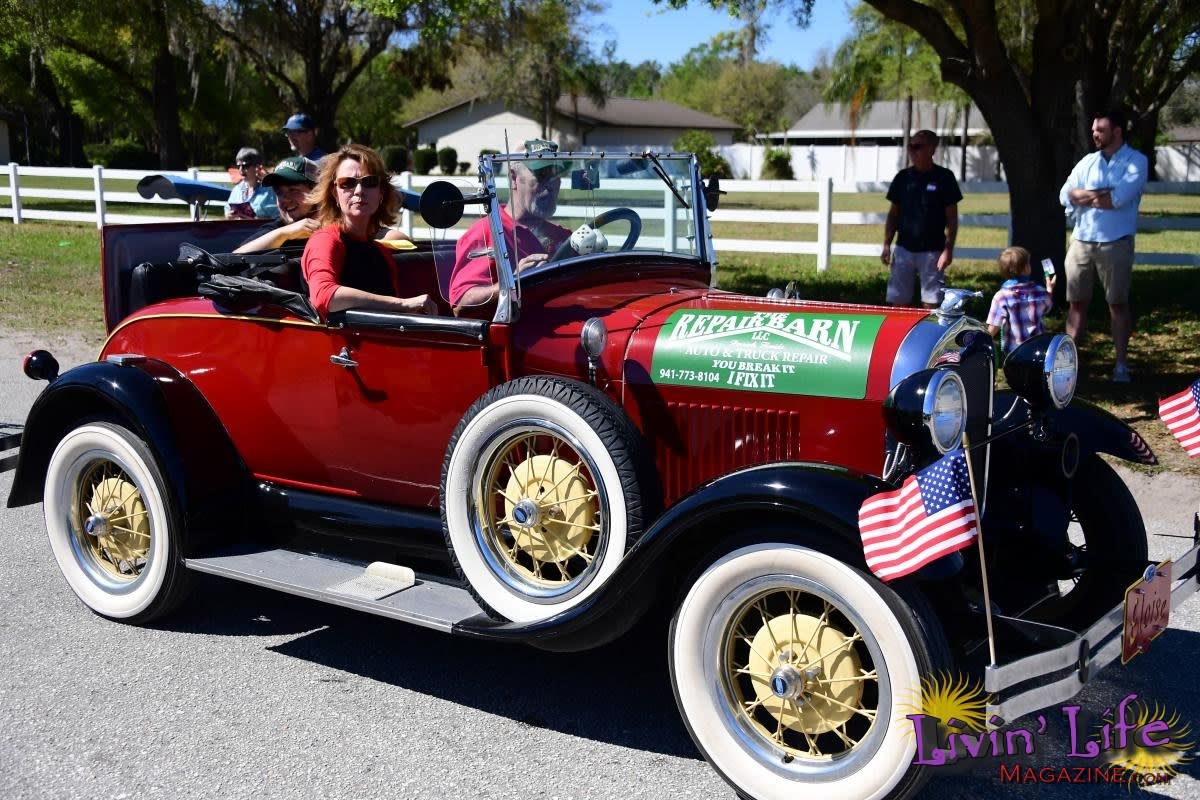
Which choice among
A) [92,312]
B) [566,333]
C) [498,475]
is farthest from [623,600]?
[92,312]

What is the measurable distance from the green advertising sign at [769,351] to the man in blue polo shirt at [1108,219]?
5.35 meters

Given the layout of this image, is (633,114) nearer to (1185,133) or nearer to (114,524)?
(1185,133)

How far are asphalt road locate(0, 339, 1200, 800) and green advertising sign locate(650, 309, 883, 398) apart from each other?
1.08 metres

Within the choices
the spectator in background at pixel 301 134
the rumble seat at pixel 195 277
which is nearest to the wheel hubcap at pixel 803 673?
Result: the rumble seat at pixel 195 277

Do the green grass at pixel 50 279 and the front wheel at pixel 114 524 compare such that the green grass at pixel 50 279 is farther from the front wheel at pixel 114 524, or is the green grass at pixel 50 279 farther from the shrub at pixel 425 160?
the shrub at pixel 425 160

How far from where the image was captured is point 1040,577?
3598 mm

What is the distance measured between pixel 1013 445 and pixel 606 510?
131 cm

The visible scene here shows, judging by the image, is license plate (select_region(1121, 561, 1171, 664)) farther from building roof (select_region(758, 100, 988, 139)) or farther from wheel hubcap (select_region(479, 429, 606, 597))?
building roof (select_region(758, 100, 988, 139))

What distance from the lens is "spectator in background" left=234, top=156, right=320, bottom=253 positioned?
5031 mm

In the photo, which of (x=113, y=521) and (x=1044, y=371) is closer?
(x=1044, y=371)

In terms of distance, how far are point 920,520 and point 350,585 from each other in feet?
6.47

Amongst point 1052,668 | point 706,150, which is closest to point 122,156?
point 706,150

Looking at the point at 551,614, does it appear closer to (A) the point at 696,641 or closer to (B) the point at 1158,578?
(A) the point at 696,641
